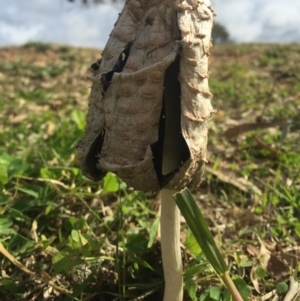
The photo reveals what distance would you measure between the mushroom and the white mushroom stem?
9.2 inches

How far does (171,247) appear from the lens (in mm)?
2156

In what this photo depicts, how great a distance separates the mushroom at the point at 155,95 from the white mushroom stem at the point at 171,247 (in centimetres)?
23

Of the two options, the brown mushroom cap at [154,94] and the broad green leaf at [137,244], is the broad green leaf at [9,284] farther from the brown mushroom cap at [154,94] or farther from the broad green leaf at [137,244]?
A: the brown mushroom cap at [154,94]

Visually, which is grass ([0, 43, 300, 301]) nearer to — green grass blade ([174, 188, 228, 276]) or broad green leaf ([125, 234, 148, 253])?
broad green leaf ([125, 234, 148, 253])

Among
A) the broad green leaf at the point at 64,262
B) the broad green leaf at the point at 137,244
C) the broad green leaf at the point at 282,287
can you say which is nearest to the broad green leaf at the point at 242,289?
the broad green leaf at the point at 282,287

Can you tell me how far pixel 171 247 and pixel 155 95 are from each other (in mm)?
811

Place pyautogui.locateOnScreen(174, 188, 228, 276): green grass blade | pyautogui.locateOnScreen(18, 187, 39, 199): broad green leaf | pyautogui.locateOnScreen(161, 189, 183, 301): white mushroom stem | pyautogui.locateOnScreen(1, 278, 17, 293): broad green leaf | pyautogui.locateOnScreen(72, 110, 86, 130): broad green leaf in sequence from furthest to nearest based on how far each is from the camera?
pyautogui.locateOnScreen(72, 110, 86, 130): broad green leaf
pyautogui.locateOnScreen(18, 187, 39, 199): broad green leaf
pyautogui.locateOnScreen(1, 278, 17, 293): broad green leaf
pyautogui.locateOnScreen(161, 189, 183, 301): white mushroom stem
pyautogui.locateOnScreen(174, 188, 228, 276): green grass blade

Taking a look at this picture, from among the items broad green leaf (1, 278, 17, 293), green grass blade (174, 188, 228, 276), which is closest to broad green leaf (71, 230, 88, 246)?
broad green leaf (1, 278, 17, 293)

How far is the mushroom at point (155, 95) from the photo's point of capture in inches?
67.2

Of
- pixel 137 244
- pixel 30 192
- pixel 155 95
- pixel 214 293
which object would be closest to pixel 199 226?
pixel 155 95

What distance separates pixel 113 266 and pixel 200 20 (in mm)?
1483

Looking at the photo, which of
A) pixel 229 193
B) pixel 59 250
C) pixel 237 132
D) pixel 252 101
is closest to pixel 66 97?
pixel 252 101

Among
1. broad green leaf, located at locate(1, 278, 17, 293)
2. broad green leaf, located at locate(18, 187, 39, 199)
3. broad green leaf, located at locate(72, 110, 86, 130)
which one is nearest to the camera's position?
broad green leaf, located at locate(1, 278, 17, 293)

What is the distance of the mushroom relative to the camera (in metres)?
1.71
